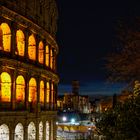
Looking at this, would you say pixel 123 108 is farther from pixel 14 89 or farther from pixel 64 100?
pixel 64 100

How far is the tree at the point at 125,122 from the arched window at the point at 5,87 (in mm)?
19491

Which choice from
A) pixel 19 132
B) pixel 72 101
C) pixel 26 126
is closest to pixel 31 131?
pixel 26 126

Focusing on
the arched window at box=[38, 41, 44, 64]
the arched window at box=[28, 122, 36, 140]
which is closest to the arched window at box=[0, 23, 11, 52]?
the arched window at box=[38, 41, 44, 64]

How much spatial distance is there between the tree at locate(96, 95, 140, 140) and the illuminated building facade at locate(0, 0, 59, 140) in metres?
18.6

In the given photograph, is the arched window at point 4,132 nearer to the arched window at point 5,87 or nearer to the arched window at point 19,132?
the arched window at point 19,132

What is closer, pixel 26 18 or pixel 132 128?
pixel 132 128

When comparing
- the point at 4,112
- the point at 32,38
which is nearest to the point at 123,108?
the point at 4,112

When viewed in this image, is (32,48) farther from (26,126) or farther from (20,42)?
(26,126)

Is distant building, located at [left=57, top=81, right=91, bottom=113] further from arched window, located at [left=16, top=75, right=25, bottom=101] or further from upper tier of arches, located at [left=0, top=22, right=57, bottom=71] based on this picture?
arched window, located at [left=16, top=75, right=25, bottom=101]

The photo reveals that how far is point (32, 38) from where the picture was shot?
38.7m

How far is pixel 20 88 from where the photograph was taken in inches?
1419

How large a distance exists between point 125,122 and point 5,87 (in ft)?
70.4

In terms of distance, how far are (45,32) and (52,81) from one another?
20.5 feet

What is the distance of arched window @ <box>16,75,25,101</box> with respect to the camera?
117 ft
